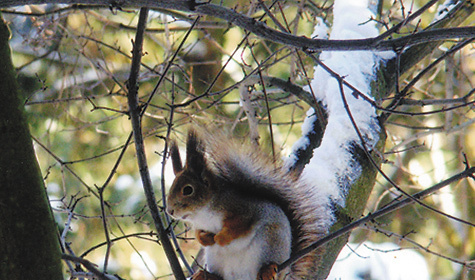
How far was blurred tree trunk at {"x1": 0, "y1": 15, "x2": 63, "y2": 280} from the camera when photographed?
0.90 metres

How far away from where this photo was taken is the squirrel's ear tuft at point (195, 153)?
58.6 inches

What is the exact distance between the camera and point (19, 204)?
910 millimetres

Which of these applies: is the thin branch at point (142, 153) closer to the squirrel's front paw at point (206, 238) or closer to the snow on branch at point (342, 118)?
the squirrel's front paw at point (206, 238)

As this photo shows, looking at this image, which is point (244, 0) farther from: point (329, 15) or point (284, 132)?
point (284, 132)

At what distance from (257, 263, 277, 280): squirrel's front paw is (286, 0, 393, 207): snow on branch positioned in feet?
1.21

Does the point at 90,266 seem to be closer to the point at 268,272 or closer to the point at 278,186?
the point at 268,272

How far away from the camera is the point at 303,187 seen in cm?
158

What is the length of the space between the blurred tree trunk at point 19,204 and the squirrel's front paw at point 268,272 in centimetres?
62

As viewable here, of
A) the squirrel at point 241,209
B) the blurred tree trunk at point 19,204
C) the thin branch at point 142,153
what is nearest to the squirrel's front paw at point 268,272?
the squirrel at point 241,209

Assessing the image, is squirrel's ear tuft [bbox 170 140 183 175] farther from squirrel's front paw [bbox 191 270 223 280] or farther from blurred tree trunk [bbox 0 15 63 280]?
blurred tree trunk [bbox 0 15 63 280]

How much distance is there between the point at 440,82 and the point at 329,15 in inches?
94.7

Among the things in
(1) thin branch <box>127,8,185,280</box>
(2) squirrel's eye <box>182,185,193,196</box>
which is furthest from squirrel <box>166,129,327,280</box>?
(1) thin branch <box>127,8,185,280</box>

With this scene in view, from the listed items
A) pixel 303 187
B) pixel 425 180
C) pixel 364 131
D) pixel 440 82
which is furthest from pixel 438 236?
pixel 303 187

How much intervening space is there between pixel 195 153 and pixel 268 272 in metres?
0.43
